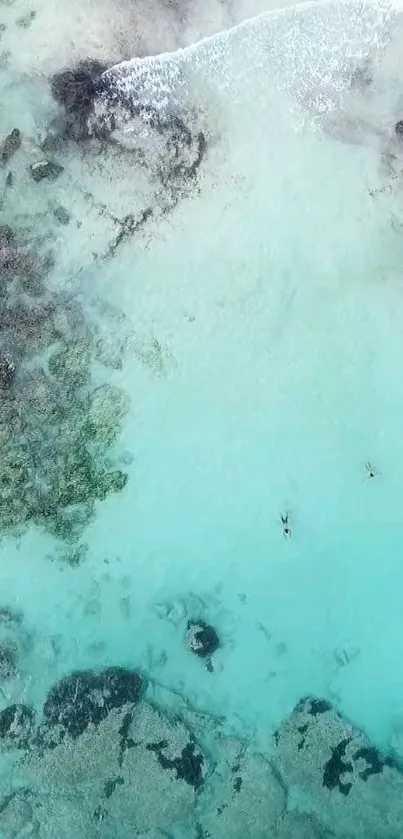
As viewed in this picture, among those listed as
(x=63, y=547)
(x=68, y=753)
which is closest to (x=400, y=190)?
(x=63, y=547)

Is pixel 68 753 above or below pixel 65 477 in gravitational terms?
below

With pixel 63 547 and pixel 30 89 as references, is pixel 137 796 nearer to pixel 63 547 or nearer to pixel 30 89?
pixel 63 547

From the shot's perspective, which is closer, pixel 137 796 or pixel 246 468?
pixel 137 796

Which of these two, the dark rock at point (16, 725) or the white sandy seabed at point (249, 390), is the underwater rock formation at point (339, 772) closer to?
the white sandy seabed at point (249, 390)

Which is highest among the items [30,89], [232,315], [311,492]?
[30,89]

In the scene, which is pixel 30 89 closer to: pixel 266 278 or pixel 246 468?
pixel 266 278

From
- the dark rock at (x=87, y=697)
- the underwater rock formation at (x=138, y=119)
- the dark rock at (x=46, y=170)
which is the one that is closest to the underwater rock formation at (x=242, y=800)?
the dark rock at (x=87, y=697)
